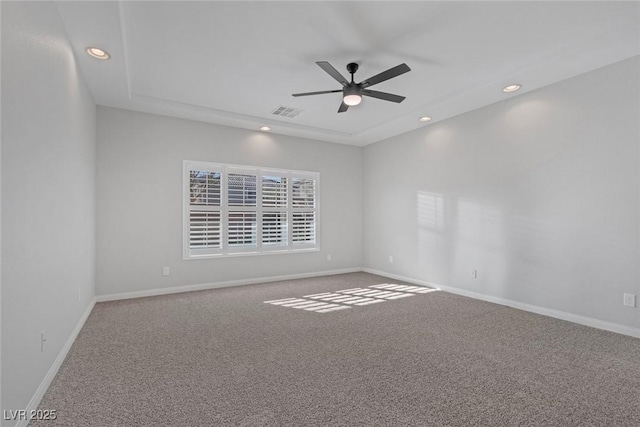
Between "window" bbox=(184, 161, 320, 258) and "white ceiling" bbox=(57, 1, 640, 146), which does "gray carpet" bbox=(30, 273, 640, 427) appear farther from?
"white ceiling" bbox=(57, 1, 640, 146)

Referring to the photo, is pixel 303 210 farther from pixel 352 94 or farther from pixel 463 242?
pixel 352 94

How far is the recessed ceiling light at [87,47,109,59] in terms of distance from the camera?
2.92 meters

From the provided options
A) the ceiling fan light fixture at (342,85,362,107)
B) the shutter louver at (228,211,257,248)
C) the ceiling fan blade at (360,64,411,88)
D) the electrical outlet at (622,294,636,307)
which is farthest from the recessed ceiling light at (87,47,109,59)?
the electrical outlet at (622,294,636,307)

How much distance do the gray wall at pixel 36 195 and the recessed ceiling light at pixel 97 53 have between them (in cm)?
21

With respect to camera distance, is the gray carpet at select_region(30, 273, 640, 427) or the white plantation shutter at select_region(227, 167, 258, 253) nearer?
the gray carpet at select_region(30, 273, 640, 427)

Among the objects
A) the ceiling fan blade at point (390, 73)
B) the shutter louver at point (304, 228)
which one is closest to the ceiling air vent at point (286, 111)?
the ceiling fan blade at point (390, 73)

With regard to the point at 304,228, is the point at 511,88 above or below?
above

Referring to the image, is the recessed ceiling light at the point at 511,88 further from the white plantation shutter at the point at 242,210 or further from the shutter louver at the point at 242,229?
the shutter louver at the point at 242,229

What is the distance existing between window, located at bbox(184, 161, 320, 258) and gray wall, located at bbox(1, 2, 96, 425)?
6.51 feet

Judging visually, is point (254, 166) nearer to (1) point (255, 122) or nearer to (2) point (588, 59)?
(1) point (255, 122)

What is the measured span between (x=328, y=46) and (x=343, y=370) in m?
2.94

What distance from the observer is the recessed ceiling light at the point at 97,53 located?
292cm

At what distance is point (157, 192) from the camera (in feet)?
15.5

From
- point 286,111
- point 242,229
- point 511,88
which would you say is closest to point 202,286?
point 242,229
